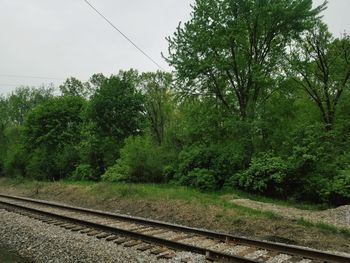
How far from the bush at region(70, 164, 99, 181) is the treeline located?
10cm

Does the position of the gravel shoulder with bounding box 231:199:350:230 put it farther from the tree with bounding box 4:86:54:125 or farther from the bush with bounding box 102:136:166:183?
the tree with bounding box 4:86:54:125

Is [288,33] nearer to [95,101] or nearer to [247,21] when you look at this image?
[247,21]

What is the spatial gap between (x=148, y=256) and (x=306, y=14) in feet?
62.2

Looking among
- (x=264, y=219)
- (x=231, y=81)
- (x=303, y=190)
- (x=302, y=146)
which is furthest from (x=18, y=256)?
(x=231, y=81)

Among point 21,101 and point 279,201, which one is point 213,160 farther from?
point 21,101

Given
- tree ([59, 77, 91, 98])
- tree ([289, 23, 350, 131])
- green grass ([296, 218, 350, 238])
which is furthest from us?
tree ([59, 77, 91, 98])

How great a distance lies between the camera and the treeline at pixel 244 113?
58.5 feet

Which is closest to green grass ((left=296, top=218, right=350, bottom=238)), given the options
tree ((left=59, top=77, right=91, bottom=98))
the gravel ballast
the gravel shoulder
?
the gravel shoulder

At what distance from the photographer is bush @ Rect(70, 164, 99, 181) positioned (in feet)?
96.8

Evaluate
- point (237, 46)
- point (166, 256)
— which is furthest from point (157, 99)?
point (166, 256)

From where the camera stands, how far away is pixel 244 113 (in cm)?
2300

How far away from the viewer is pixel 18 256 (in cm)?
916

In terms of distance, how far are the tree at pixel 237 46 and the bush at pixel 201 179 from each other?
435 cm

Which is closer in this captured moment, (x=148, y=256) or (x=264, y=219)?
(x=148, y=256)
